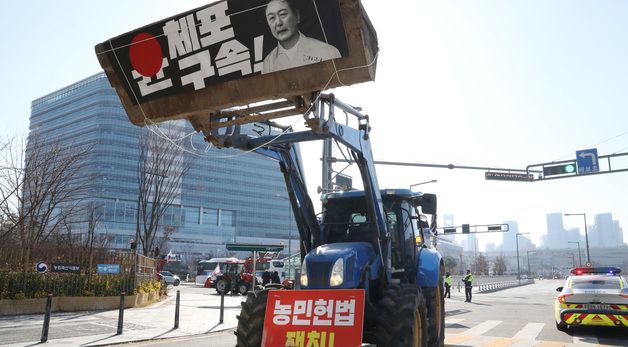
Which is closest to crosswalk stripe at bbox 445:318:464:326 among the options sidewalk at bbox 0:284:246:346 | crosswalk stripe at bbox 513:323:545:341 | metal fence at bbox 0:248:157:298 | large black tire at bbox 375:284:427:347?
crosswalk stripe at bbox 513:323:545:341

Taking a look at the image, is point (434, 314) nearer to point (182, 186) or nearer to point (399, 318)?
point (399, 318)

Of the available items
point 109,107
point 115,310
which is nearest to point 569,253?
point 109,107

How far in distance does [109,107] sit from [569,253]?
145 meters

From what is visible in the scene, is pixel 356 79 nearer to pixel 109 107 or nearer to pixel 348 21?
pixel 348 21

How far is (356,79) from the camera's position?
5.64m

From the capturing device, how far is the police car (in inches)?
448

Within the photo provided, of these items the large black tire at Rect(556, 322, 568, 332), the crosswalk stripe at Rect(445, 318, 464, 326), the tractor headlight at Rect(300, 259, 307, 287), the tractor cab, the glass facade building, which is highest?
the glass facade building

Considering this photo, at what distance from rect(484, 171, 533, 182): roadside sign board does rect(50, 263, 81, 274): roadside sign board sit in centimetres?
1804

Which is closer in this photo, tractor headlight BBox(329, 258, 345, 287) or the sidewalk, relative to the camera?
tractor headlight BBox(329, 258, 345, 287)

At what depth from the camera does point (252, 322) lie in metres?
6.72

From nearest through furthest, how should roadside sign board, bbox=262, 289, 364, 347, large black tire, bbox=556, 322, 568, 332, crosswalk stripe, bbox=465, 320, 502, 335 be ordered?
1. roadside sign board, bbox=262, 289, 364, 347
2. large black tire, bbox=556, 322, 568, 332
3. crosswalk stripe, bbox=465, 320, 502, 335

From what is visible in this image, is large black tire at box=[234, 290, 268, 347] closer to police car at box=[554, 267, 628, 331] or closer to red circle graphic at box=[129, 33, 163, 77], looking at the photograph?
red circle graphic at box=[129, 33, 163, 77]

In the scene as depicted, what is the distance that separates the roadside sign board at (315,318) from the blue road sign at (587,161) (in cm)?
1895

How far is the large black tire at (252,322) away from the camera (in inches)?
260
